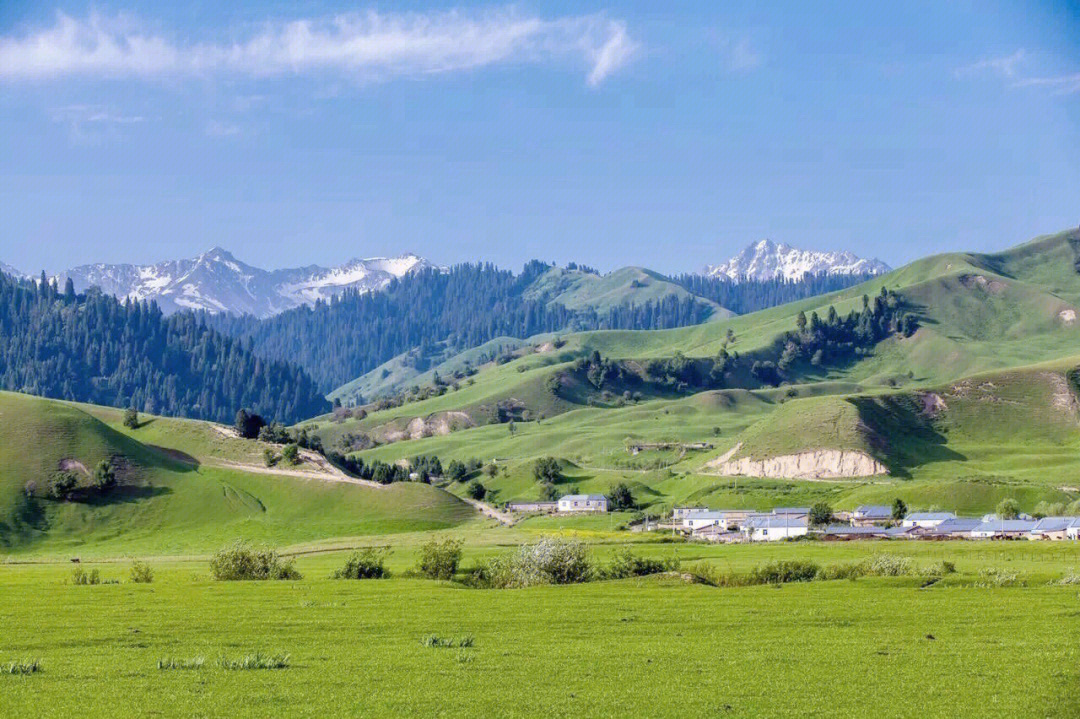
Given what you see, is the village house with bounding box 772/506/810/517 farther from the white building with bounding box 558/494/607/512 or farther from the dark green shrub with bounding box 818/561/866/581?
the dark green shrub with bounding box 818/561/866/581

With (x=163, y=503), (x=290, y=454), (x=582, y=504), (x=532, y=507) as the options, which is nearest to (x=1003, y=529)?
(x=582, y=504)

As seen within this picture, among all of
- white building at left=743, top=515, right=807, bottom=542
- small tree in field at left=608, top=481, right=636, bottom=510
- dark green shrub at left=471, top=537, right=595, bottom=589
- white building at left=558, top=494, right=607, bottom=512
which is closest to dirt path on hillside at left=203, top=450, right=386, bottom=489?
white building at left=558, top=494, right=607, bottom=512

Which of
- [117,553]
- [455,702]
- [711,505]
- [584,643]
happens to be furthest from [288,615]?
[711,505]

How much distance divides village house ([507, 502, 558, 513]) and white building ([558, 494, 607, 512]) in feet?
6.71

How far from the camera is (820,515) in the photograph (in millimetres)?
158625

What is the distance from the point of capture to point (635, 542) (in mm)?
125250

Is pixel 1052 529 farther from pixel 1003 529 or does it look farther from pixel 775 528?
pixel 775 528

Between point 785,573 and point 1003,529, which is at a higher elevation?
point 1003,529

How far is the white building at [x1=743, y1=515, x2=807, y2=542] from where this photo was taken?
14162cm

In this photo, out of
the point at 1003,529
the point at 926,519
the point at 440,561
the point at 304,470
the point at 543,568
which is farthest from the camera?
the point at 304,470

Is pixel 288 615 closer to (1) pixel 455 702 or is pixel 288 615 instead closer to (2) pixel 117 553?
(1) pixel 455 702

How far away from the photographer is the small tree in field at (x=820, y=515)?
155875 millimetres

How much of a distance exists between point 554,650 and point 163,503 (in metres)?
130

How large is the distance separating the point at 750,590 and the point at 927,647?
23580mm
